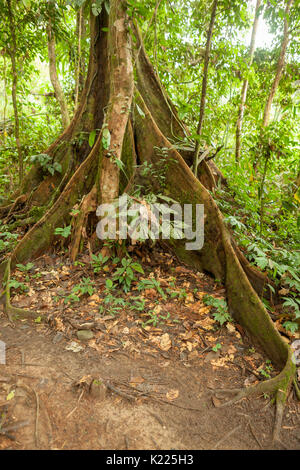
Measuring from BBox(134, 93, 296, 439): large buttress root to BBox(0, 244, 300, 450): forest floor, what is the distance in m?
0.11

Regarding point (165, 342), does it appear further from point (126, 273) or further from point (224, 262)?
point (224, 262)

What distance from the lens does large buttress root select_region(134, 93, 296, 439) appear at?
7.55 feet

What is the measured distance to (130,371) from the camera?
7.91ft

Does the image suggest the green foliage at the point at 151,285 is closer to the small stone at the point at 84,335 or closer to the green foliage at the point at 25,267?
the small stone at the point at 84,335

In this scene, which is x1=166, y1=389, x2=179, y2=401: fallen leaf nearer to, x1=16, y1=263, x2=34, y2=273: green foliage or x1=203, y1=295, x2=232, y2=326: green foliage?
x1=203, y1=295, x2=232, y2=326: green foliage

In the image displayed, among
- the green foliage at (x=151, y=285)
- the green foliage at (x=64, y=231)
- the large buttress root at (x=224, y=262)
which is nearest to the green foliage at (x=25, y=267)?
the green foliage at (x=64, y=231)

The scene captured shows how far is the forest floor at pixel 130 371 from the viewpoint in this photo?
189 cm

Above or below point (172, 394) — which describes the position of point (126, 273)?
above

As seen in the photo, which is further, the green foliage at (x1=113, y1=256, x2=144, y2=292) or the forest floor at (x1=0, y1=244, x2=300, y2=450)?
the green foliage at (x1=113, y1=256, x2=144, y2=292)

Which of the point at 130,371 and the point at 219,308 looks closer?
the point at 130,371

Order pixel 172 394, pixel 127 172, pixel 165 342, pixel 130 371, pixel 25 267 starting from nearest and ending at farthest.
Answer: pixel 172 394 → pixel 130 371 → pixel 165 342 → pixel 25 267 → pixel 127 172

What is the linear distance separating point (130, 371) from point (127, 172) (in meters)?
2.67

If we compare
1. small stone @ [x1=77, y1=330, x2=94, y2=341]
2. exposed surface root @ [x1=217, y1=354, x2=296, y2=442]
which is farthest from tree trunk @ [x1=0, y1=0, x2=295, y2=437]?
small stone @ [x1=77, y1=330, x2=94, y2=341]

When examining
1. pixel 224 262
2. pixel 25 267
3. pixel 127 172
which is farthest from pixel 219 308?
pixel 25 267
